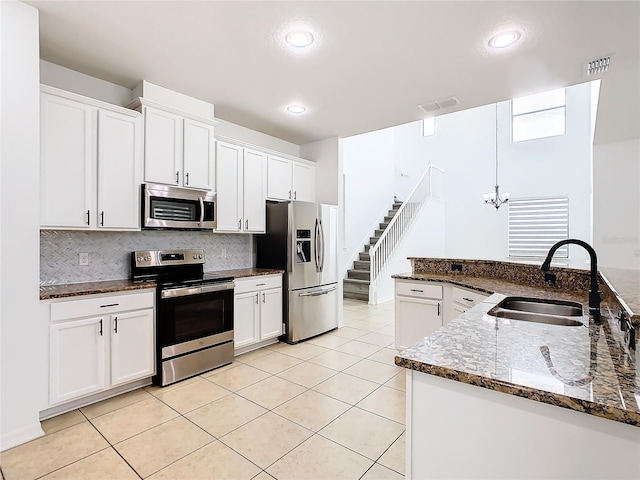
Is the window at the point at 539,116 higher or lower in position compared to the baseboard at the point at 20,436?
higher

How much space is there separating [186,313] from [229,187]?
1490 millimetres

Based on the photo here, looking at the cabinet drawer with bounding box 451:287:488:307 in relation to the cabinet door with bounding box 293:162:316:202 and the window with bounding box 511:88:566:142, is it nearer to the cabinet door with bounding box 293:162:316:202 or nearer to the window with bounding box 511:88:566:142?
the cabinet door with bounding box 293:162:316:202

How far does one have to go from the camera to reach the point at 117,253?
127 inches

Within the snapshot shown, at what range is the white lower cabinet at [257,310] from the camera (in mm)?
3715

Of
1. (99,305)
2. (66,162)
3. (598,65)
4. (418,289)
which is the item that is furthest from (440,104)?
(99,305)

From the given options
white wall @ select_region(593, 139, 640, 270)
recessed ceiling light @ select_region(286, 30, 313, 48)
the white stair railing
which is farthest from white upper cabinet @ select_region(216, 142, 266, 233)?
white wall @ select_region(593, 139, 640, 270)

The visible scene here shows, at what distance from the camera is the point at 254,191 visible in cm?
414

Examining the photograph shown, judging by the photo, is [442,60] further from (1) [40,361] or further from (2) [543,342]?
(1) [40,361]

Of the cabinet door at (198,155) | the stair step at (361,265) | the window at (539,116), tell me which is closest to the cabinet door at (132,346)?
→ the cabinet door at (198,155)

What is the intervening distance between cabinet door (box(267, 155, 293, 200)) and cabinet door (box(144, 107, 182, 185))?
124cm

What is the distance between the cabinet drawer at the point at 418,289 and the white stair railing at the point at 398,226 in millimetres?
2860

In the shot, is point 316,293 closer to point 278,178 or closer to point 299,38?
point 278,178

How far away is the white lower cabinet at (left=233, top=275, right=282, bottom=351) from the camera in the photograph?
3715 mm

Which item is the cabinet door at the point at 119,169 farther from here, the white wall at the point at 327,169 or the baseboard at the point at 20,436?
the white wall at the point at 327,169
